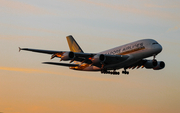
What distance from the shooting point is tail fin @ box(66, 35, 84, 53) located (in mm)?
81081

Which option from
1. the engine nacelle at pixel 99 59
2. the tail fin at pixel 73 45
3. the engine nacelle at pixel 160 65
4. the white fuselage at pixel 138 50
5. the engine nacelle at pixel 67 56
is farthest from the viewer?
the tail fin at pixel 73 45

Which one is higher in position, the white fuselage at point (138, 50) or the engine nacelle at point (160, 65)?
the white fuselage at point (138, 50)

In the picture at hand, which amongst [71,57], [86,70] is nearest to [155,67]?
[86,70]

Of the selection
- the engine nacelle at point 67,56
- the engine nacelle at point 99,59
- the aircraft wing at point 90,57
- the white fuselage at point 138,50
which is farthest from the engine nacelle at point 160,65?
the engine nacelle at point 67,56

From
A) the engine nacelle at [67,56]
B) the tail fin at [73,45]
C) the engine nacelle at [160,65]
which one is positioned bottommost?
the engine nacelle at [160,65]

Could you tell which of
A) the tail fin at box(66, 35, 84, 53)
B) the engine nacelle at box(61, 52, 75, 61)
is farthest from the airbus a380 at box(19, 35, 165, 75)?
the tail fin at box(66, 35, 84, 53)

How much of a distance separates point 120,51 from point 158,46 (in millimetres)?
8054

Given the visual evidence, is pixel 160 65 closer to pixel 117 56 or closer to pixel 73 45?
pixel 117 56

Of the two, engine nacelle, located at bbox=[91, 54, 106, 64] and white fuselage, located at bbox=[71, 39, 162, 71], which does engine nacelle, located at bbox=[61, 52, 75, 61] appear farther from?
white fuselage, located at bbox=[71, 39, 162, 71]

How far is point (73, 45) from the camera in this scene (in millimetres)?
83188

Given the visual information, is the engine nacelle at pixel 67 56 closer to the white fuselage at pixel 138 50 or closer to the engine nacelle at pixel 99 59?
the engine nacelle at pixel 99 59

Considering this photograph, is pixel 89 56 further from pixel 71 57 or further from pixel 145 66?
pixel 145 66

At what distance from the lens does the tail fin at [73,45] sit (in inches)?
3192

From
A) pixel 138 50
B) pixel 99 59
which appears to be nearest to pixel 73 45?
pixel 99 59
